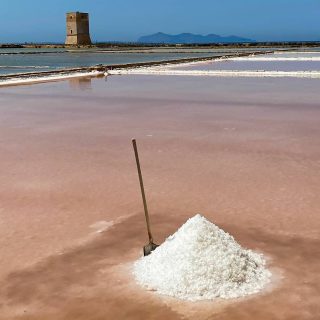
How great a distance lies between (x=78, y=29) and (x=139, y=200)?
99.7 m

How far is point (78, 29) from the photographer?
100938 mm

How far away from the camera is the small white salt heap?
3.57m

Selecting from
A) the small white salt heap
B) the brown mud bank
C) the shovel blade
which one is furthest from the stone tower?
the small white salt heap

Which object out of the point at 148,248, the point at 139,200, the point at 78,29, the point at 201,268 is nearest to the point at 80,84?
the point at 139,200

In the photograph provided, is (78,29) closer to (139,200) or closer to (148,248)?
(139,200)

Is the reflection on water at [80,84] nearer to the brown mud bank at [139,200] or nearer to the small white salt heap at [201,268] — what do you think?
the brown mud bank at [139,200]

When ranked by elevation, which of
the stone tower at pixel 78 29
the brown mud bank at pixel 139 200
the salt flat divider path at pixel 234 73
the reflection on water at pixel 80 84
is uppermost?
the stone tower at pixel 78 29

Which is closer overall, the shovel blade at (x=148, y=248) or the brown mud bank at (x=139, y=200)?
the brown mud bank at (x=139, y=200)

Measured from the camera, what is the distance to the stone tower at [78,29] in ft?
320

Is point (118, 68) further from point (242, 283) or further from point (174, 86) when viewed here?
point (242, 283)

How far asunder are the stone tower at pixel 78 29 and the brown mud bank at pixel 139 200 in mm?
89891

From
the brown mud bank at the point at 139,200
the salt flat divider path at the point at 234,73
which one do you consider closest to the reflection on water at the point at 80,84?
the salt flat divider path at the point at 234,73

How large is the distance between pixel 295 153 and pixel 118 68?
21740 millimetres

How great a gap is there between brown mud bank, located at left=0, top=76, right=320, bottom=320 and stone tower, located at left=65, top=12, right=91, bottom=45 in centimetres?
8989
